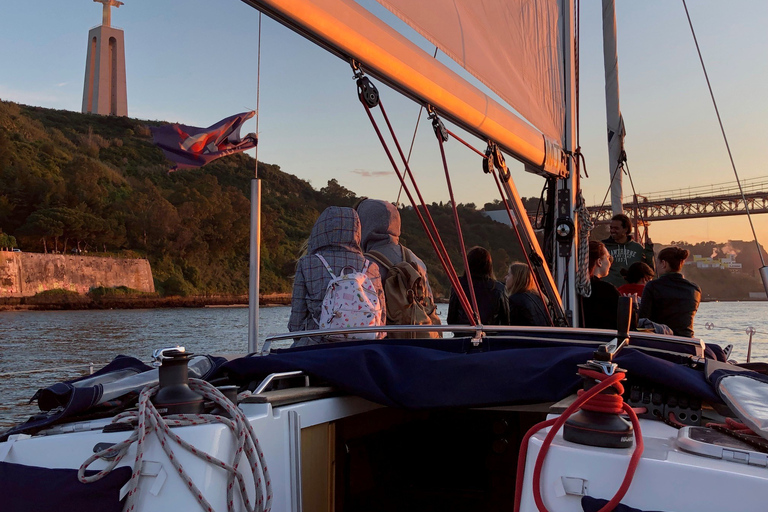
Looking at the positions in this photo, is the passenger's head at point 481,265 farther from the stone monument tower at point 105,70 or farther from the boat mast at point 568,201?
the stone monument tower at point 105,70

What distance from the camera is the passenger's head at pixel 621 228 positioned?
4.72 meters

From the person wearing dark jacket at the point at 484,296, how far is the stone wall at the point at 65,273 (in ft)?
158

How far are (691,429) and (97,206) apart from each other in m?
65.2

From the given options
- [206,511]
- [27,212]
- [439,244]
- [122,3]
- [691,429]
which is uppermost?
[122,3]

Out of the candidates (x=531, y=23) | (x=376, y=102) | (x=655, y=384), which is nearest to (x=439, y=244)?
(x=376, y=102)

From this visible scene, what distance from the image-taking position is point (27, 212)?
58250 millimetres

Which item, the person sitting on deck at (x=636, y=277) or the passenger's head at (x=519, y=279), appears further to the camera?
the person sitting on deck at (x=636, y=277)

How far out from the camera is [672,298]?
3.98 meters

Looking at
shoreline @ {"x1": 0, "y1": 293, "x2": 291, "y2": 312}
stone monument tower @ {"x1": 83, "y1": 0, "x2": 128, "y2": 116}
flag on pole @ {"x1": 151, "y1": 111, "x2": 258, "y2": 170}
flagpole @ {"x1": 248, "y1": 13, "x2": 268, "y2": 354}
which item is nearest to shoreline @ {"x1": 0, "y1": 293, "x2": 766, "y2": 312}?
shoreline @ {"x1": 0, "y1": 293, "x2": 291, "y2": 312}

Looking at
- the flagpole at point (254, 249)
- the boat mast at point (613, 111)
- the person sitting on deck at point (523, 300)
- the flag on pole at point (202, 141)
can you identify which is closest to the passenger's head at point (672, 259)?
the person sitting on deck at point (523, 300)

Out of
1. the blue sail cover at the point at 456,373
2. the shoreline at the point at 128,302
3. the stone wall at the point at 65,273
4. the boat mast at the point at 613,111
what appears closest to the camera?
the blue sail cover at the point at 456,373

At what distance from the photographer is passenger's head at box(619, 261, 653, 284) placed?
14.1 ft

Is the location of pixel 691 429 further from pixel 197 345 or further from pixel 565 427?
pixel 197 345

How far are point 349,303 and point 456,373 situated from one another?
1.21 meters
